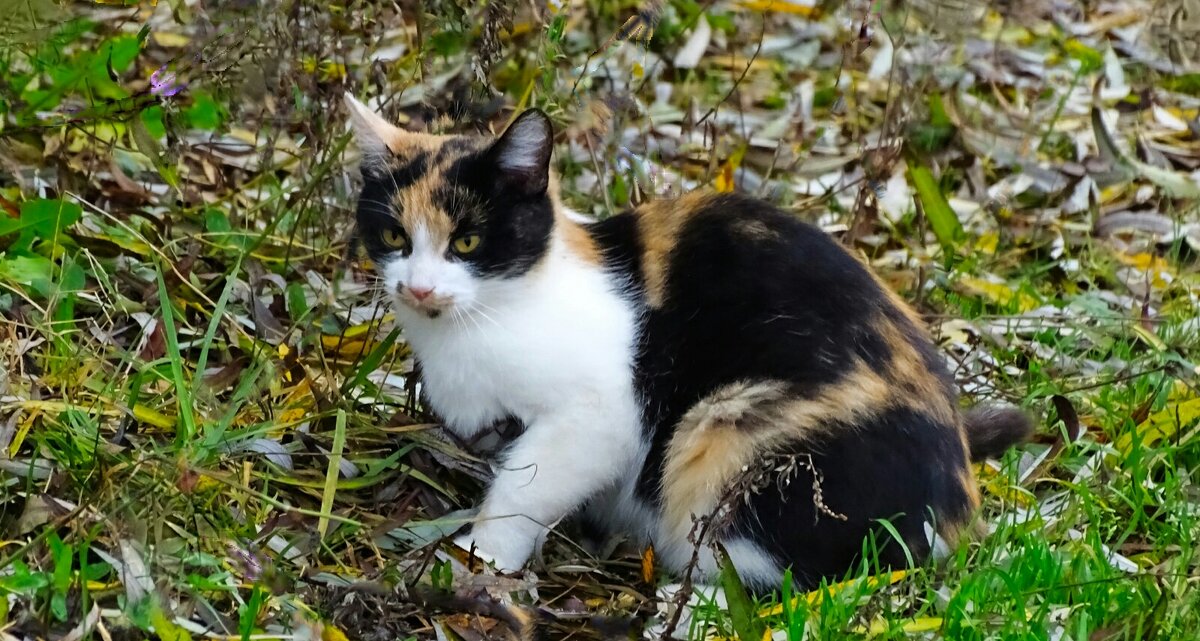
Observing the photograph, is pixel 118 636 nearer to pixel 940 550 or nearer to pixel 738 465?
pixel 738 465

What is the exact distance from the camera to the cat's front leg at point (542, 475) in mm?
2773

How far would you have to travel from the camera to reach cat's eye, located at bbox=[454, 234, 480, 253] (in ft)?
9.01

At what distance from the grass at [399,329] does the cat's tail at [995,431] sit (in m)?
0.10

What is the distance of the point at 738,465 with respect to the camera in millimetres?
2650

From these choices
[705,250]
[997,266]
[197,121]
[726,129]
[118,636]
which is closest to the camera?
[118,636]

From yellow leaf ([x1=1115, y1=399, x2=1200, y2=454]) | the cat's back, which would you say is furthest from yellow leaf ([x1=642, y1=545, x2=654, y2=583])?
yellow leaf ([x1=1115, y1=399, x2=1200, y2=454])

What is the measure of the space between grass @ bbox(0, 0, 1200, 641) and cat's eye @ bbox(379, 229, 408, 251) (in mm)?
328

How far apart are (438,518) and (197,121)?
5.49ft

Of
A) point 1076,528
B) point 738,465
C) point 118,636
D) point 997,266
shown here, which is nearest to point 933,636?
point 738,465

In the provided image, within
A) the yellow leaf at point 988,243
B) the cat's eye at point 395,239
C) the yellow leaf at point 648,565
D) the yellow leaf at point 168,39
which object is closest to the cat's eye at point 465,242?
the cat's eye at point 395,239

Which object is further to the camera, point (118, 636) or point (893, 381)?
point (893, 381)

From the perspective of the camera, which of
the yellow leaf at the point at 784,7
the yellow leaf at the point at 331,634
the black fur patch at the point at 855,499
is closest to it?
the yellow leaf at the point at 331,634

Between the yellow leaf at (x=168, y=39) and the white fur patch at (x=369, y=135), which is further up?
the white fur patch at (x=369, y=135)

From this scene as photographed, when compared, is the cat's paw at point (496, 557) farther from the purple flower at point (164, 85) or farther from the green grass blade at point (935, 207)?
the green grass blade at point (935, 207)
